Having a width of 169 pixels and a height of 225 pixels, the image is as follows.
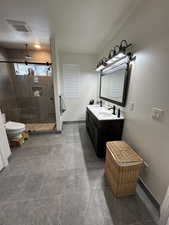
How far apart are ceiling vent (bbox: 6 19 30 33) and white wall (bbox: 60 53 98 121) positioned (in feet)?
4.20

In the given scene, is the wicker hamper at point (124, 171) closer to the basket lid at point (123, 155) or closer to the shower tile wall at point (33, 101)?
the basket lid at point (123, 155)

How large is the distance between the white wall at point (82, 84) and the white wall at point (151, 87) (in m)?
1.93

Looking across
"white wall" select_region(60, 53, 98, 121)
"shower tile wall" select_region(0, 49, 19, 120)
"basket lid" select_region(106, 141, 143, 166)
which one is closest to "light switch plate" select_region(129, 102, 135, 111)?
"basket lid" select_region(106, 141, 143, 166)

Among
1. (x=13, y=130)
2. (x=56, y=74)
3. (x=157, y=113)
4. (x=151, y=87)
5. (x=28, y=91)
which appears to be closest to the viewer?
(x=157, y=113)

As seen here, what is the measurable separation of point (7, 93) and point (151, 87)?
391cm

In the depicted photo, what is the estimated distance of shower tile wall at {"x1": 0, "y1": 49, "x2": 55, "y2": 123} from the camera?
126 inches

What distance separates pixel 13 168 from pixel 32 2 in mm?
2592

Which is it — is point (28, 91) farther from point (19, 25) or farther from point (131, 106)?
point (131, 106)

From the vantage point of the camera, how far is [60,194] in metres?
1.28

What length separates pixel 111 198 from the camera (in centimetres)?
125

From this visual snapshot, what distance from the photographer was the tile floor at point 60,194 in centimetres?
104

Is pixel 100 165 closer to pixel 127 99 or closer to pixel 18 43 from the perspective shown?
pixel 127 99

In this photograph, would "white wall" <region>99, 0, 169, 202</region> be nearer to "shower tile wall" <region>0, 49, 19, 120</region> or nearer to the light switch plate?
the light switch plate

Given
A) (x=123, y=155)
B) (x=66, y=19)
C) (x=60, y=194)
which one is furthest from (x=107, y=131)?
(x=66, y=19)
